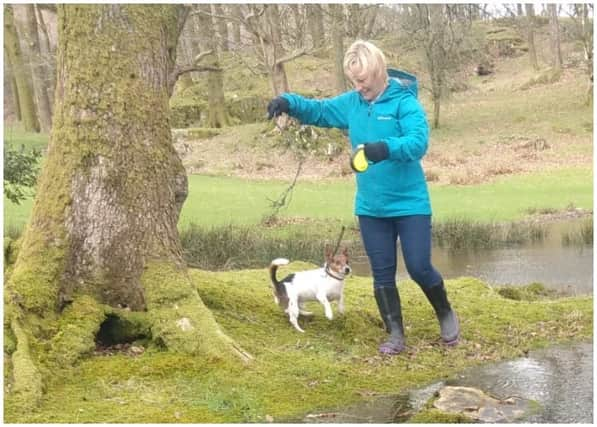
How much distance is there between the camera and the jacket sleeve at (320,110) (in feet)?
21.1

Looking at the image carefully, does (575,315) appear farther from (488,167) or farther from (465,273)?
(488,167)

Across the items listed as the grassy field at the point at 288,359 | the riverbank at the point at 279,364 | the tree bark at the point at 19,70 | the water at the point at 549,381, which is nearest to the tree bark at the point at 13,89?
the tree bark at the point at 19,70

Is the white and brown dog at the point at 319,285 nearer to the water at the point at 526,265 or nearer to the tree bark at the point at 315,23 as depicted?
the water at the point at 526,265

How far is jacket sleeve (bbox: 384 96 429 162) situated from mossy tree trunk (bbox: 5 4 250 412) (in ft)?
5.67

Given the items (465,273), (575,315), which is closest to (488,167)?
(465,273)

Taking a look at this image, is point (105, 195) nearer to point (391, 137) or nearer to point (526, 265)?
point (391, 137)

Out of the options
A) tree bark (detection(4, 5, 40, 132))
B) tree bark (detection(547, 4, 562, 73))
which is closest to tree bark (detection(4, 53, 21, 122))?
tree bark (detection(4, 5, 40, 132))

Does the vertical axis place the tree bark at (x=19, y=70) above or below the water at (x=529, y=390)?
above

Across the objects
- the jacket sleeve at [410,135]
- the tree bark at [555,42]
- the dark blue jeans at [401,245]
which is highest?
the tree bark at [555,42]

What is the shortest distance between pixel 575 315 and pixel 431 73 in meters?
27.6

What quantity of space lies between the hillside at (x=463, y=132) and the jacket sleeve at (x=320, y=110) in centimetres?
1250

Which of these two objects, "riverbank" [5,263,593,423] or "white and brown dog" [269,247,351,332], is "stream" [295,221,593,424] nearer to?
"riverbank" [5,263,593,423]

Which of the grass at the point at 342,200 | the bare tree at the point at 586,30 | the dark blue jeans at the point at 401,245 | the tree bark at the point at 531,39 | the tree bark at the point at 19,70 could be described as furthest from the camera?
the tree bark at the point at 531,39

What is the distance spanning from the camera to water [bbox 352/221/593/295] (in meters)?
12.1
